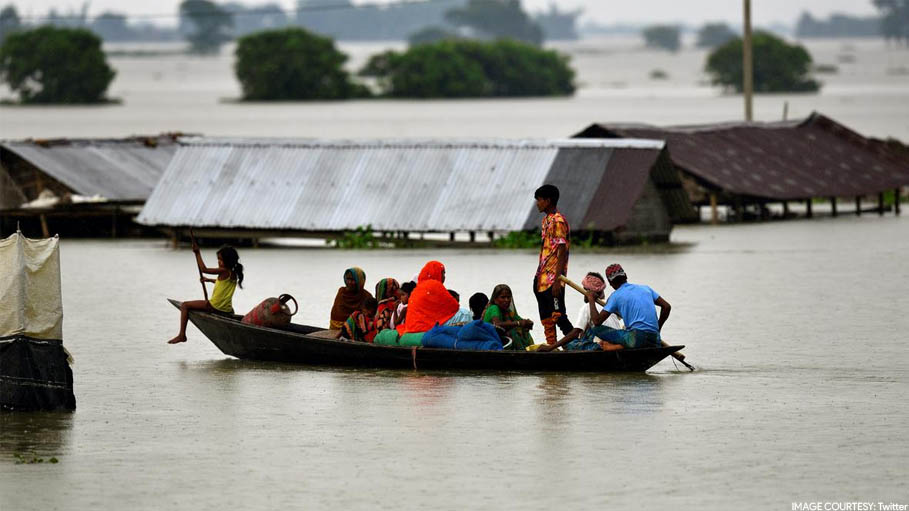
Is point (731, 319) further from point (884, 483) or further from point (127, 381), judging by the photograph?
point (884, 483)

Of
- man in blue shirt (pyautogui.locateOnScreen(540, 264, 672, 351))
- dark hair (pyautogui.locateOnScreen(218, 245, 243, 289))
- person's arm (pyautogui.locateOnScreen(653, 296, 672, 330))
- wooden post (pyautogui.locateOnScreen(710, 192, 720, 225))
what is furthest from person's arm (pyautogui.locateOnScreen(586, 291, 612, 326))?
wooden post (pyautogui.locateOnScreen(710, 192, 720, 225))

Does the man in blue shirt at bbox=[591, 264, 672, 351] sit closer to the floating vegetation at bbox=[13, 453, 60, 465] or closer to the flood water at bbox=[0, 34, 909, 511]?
the flood water at bbox=[0, 34, 909, 511]

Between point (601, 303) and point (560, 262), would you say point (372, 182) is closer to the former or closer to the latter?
point (560, 262)

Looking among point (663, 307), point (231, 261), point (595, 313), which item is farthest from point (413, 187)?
point (595, 313)

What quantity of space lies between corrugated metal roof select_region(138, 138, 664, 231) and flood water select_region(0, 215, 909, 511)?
770 cm

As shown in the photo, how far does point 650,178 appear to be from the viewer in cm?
2816

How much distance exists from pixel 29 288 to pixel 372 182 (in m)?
16.9

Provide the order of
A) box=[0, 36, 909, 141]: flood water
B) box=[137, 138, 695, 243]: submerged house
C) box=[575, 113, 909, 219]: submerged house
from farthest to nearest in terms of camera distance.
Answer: box=[0, 36, 909, 141]: flood water
box=[575, 113, 909, 219]: submerged house
box=[137, 138, 695, 243]: submerged house

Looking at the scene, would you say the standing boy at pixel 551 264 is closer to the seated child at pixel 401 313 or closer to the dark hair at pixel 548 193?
the dark hair at pixel 548 193

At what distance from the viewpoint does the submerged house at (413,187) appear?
27.4 meters

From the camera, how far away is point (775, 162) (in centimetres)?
3359

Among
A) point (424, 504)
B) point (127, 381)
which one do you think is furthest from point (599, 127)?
point (424, 504)

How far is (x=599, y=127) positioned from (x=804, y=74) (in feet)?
286

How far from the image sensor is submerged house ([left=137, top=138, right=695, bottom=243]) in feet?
89.9
